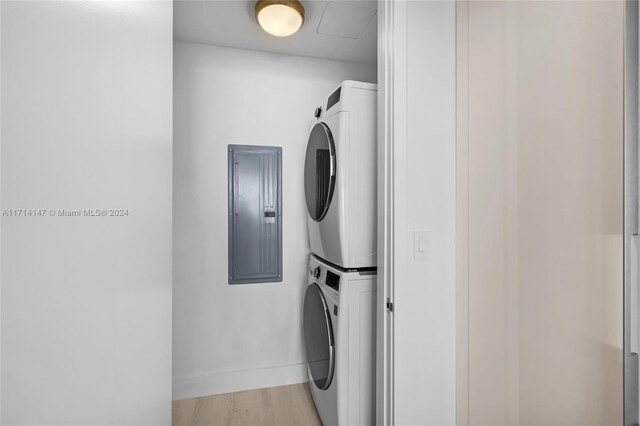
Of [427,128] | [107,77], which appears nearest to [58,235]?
[107,77]

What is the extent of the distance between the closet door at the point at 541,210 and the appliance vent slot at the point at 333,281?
0.55 meters

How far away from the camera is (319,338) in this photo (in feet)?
5.61

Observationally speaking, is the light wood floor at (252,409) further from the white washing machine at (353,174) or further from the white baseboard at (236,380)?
the white washing machine at (353,174)

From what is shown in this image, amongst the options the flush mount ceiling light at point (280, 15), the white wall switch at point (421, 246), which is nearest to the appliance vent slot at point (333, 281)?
the white wall switch at point (421, 246)

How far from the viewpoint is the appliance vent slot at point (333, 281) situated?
1.52 m

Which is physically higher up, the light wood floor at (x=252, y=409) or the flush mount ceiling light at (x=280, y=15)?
the flush mount ceiling light at (x=280, y=15)

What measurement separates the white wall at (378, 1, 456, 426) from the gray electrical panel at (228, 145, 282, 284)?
3.64 ft

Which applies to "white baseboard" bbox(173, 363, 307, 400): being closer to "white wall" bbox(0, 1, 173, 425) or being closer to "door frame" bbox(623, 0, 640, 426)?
"white wall" bbox(0, 1, 173, 425)

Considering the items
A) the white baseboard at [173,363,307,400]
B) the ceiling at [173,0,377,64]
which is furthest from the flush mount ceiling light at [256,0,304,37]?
the white baseboard at [173,363,307,400]

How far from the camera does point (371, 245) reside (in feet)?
4.94

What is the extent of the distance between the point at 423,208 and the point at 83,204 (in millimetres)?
1029

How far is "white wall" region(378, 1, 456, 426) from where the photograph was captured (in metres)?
1.17

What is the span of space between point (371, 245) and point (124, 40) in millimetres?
1178

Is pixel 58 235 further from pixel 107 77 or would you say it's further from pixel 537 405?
pixel 537 405
